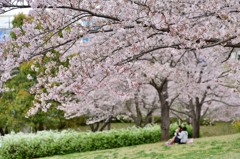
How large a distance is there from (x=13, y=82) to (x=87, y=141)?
4.84m

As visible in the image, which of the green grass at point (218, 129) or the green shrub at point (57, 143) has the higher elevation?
the green shrub at point (57, 143)

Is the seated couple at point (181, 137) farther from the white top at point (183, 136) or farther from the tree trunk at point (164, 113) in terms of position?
the tree trunk at point (164, 113)

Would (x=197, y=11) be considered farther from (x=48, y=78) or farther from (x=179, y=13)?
(x=48, y=78)

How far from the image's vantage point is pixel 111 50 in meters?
6.32

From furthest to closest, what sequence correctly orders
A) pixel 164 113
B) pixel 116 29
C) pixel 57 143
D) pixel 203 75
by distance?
pixel 164 113 < pixel 203 75 < pixel 57 143 < pixel 116 29

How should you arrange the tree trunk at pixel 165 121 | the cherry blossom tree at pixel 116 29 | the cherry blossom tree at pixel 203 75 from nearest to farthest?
Result: 1. the cherry blossom tree at pixel 116 29
2. the cherry blossom tree at pixel 203 75
3. the tree trunk at pixel 165 121

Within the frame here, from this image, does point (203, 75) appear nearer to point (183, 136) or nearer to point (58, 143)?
point (183, 136)

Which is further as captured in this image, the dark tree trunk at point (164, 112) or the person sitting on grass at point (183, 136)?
the dark tree trunk at point (164, 112)

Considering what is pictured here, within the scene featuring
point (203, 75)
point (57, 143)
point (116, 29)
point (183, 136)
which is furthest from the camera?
point (203, 75)

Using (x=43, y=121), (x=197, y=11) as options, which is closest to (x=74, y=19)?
(x=197, y=11)

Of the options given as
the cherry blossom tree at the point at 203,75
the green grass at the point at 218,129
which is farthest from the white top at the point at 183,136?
the green grass at the point at 218,129

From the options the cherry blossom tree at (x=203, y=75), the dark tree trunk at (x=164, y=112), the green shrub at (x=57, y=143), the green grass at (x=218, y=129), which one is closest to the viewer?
the cherry blossom tree at (x=203, y=75)

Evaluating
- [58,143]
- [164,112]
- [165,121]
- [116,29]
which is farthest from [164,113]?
[116,29]

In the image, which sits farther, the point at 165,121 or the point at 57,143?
the point at 165,121
